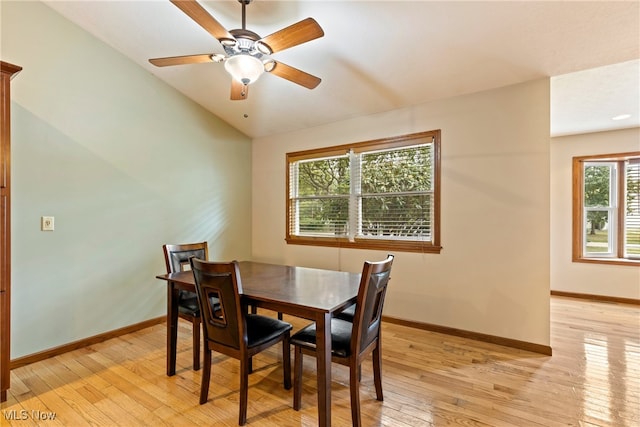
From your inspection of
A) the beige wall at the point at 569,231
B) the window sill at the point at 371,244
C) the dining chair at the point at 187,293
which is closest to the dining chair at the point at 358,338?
the dining chair at the point at 187,293

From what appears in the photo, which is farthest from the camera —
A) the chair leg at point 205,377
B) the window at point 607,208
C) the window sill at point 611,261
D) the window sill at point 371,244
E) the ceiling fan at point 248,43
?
the window at point 607,208

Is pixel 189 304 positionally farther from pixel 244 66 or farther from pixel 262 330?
pixel 244 66

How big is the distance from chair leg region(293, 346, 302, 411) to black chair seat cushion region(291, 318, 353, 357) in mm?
56

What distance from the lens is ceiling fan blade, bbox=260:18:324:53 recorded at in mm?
1703

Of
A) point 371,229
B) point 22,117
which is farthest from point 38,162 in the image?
point 371,229

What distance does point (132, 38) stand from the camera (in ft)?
9.50

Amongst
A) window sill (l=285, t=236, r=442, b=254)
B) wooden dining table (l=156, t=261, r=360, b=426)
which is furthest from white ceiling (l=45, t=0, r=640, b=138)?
wooden dining table (l=156, t=261, r=360, b=426)

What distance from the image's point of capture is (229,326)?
1840 mm

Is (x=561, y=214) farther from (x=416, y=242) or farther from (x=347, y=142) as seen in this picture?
(x=347, y=142)

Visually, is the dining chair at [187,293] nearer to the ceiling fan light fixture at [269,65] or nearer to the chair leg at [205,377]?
the chair leg at [205,377]

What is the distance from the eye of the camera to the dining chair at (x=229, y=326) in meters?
1.77

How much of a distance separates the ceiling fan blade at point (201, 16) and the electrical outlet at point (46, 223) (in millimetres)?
2218

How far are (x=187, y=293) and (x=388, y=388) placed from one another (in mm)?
1851

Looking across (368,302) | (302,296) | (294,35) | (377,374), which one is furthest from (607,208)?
(294,35)
